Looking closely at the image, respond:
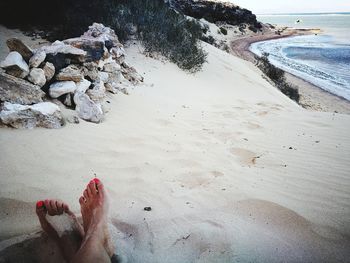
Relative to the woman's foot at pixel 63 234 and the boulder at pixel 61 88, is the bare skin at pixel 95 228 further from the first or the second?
the boulder at pixel 61 88

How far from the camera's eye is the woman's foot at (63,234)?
4.92ft

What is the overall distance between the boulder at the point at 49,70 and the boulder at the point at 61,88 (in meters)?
0.11

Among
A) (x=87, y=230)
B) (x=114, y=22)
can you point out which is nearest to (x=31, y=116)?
(x=87, y=230)

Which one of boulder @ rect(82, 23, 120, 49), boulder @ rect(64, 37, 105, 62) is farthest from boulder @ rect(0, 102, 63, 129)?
boulder @ rect(82, 23, 120, 49)

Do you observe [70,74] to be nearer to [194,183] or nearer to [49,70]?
[49,70]

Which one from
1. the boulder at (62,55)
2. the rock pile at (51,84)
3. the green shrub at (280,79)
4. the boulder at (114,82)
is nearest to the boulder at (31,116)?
the rock pile at (51,84)

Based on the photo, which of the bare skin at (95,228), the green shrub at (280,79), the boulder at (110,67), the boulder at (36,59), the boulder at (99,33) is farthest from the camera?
the green shrub at (280,79)

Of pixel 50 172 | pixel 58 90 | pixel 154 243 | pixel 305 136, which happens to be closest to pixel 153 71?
pixel 58 90

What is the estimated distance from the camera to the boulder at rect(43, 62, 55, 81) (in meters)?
3.21

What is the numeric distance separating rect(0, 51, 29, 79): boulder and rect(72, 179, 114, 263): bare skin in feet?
6.43

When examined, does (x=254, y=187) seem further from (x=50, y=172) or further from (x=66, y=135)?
(x=66, y=135)

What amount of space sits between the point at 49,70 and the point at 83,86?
1.49ft

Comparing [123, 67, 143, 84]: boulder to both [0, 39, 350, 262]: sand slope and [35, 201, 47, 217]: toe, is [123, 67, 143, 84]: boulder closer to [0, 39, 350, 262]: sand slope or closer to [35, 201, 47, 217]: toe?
[0, 39, 350, 262]: sand slope

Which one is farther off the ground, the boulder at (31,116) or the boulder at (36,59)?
the boulder at (36,59)
